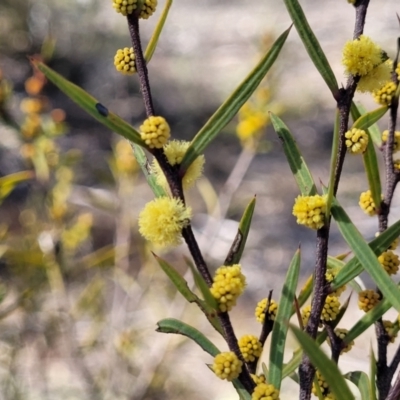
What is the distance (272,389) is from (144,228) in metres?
0.13

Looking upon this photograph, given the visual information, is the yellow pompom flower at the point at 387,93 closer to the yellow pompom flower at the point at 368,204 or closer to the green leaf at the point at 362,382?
the yellow pompom flower at the point at 368,204

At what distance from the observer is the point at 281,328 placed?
342 mm

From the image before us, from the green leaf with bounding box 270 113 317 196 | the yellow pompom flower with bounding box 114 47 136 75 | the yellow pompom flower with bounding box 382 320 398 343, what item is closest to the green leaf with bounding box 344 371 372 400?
the yellow pompom flower with bounding box 382 320 398 343

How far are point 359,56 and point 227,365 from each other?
208 millimetres

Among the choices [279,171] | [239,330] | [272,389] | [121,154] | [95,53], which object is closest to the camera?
[272,389]

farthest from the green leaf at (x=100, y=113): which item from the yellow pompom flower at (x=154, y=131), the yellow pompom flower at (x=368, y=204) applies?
the yellow pompom flower at (x=368, y=204)

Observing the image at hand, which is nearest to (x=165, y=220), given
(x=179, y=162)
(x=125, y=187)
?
(x=179, y=162)

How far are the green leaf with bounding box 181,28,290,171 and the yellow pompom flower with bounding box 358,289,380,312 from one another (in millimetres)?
171

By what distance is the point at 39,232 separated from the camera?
1344mm

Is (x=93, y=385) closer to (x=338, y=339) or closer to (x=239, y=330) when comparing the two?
(x=239, y=330)

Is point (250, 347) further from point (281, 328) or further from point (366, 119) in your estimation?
point (366, 119)

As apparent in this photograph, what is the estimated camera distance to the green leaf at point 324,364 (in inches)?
9.5

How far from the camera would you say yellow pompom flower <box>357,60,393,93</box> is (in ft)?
1.09

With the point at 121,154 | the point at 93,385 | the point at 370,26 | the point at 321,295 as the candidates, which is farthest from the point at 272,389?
the point at 370,26
